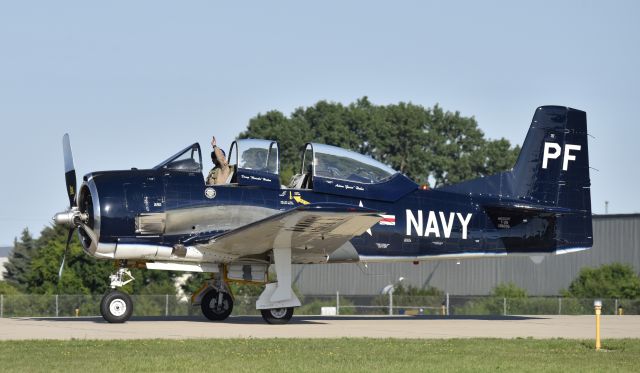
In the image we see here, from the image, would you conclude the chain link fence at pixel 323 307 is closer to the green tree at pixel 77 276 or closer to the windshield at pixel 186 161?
the green tree at pixel 77 276

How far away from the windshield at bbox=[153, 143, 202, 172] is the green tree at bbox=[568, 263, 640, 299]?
2446 cm

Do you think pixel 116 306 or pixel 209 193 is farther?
pixel 209 193

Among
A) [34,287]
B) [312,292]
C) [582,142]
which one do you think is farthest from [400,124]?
[582,142]

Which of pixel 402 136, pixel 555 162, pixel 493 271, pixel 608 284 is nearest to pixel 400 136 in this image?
pixel 402 136

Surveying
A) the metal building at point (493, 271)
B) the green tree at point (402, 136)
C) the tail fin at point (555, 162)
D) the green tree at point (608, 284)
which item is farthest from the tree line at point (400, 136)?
the tail fin at point (555, 162)

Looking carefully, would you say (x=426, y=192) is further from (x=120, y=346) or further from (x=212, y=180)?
(x=120, y=346)

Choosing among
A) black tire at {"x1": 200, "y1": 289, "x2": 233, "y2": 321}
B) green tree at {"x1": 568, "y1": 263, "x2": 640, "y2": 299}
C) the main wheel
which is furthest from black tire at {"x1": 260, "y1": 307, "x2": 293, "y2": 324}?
green tree at {"x1": 568, "y1": 263, "x2": 640, "y2": 299}

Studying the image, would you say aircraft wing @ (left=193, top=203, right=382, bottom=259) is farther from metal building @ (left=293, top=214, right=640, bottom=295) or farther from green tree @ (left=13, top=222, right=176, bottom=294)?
metal building @ (left=293, top=214, right=640, bottom=295)

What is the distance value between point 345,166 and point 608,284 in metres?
23.4

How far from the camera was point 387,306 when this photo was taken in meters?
36.3

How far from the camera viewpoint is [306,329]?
59.8 ft

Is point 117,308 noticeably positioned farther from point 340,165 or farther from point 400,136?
point 400,136

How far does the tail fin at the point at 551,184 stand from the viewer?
21.9 m

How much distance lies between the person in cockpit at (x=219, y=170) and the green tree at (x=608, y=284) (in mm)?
23884
